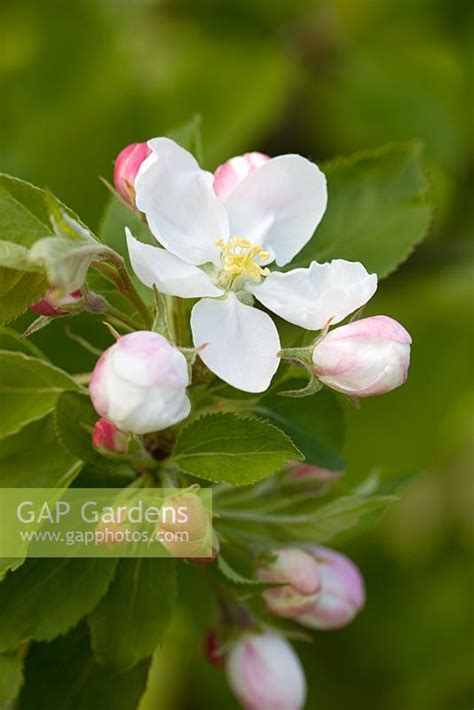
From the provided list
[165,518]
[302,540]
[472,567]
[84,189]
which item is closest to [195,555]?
[165,518]

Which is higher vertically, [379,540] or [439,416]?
[439,416]

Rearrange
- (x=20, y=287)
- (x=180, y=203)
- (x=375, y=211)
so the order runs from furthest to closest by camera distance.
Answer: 1. (x=375, y=211)
2. (x=180, y=203)
3. (x=20, y=287)

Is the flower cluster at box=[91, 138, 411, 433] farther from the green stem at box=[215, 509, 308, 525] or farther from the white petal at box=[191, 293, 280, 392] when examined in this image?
the green stem at box=[215, 509, 308, 525]

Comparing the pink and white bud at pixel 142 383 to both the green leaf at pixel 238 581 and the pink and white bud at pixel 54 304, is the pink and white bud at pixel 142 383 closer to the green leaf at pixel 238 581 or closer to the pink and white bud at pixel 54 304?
the pink and white bud at pixel 54 304

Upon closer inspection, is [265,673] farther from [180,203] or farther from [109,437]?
[180,203]

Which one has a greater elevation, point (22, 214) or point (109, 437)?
point (22, 214)

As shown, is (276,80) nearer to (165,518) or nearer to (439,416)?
(439,416)

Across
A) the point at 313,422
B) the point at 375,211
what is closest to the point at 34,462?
the point at 313,422
